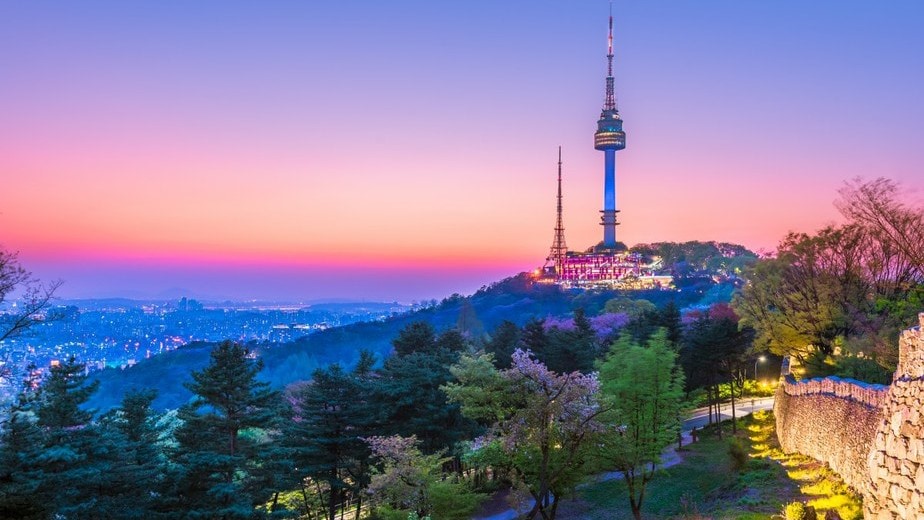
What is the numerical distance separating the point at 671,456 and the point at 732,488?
8.91 m

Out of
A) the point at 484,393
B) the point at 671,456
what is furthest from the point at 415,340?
the point at 484,393

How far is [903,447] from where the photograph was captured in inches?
346

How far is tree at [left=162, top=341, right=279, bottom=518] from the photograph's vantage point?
18797mm

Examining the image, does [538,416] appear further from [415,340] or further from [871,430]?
[415,340]

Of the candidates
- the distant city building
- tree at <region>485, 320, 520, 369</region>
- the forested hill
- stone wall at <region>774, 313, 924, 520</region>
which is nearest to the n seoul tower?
the distant city building

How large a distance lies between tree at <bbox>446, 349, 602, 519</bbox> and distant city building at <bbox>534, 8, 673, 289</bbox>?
114 metres

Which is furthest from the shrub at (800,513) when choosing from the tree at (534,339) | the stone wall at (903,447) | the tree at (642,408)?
the tree at (534,339)

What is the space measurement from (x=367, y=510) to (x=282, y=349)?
80.9 metres

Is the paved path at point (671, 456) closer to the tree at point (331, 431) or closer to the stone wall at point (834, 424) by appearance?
the stone wall at point (834, 424)

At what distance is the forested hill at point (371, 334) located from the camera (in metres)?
91.4

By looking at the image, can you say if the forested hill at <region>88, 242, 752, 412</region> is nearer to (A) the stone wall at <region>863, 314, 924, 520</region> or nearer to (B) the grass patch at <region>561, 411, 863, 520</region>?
(B) the grass patch at <region>561, 411, 863, 520</region>

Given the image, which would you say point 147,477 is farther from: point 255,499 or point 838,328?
point 838,328

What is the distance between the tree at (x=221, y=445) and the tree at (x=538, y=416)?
731cm

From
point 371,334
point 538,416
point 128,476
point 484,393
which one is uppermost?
point 484,393
